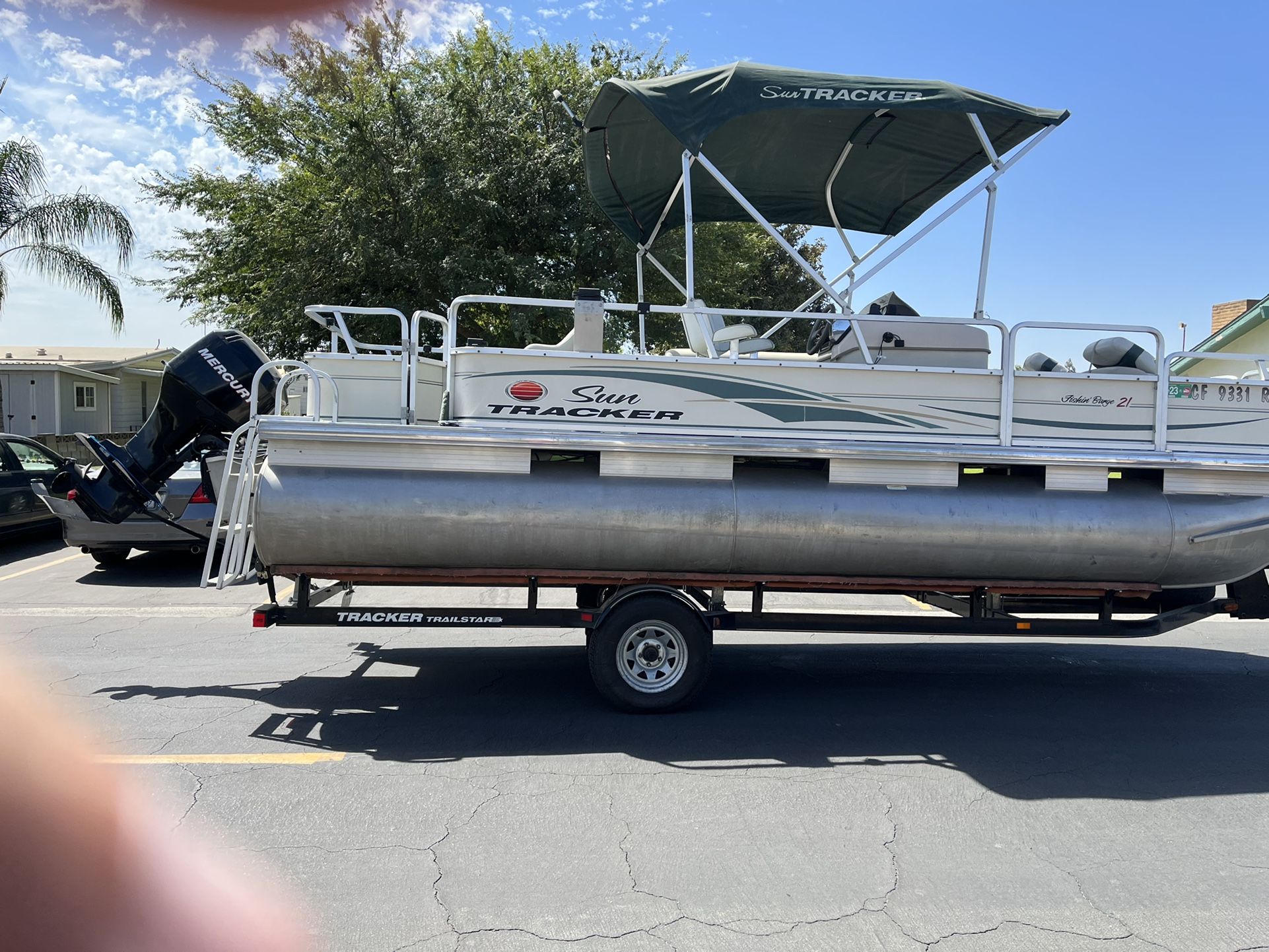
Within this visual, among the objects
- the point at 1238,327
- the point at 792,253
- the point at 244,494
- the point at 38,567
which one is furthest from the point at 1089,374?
the point at 1238,327

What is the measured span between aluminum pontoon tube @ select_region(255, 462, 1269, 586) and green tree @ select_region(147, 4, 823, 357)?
8.64 metres

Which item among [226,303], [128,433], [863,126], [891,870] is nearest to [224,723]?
[891,870]

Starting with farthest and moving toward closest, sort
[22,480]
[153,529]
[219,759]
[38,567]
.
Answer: [22,480]
[38,567]
[153,529]
[219,759]

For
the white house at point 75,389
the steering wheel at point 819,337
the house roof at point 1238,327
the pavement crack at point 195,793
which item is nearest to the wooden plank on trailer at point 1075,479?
the steering wheel at point 819,337

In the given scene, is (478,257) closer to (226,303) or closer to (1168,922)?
(226,303)

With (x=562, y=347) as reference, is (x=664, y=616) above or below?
below

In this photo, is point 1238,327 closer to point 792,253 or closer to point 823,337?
point 823,337

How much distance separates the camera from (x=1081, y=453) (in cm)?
566

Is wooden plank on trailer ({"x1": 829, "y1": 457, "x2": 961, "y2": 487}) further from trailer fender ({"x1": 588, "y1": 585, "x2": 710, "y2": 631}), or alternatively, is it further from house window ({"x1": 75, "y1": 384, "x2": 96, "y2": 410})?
house window ({"x1": 75, "y1": 384, "x2": 96, "y2": 410})

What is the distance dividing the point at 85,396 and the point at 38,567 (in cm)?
2185

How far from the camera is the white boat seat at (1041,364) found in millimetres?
6160

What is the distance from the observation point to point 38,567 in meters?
10.7

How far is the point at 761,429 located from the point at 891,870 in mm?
2725

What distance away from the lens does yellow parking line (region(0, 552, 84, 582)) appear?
10136mm
